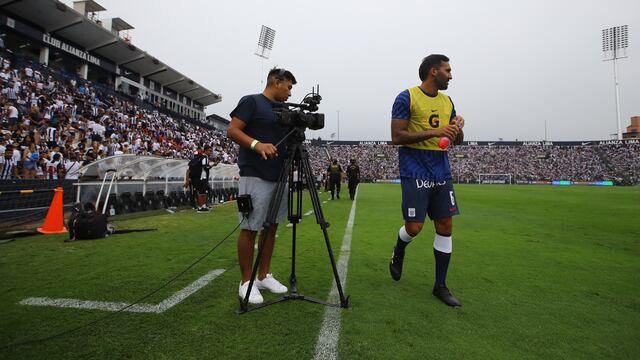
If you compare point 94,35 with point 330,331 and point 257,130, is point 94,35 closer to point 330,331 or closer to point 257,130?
point 257,130

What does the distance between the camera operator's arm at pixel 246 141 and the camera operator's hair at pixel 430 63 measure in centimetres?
184

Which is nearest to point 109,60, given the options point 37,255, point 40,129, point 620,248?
point 40,129

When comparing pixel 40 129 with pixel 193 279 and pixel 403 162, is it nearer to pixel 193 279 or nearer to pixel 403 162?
pixel 193 279

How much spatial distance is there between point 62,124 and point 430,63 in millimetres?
19619

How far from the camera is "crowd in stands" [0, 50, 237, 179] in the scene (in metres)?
11.7

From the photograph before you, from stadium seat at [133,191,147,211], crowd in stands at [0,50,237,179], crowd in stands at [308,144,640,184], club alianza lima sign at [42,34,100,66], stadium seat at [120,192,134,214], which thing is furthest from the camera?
crowd in stands at [308,144,640,184]

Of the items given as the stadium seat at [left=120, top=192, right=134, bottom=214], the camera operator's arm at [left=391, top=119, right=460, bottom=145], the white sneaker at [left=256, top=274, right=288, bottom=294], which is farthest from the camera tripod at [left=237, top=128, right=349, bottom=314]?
the stadium seat at [left=120, top=192, right=134, bottom=214]

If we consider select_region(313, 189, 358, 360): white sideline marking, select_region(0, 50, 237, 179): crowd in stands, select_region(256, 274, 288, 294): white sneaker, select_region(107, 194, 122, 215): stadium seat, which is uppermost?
select_region(0, 50, 237, 179): crowd in stands

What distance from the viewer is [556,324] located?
274 cm

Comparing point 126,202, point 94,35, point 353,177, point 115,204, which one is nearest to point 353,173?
point 353,177

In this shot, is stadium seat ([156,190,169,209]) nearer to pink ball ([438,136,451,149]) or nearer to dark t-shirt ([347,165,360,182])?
dark t-shirt ([347,165,360,182])

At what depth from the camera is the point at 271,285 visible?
3.38 m

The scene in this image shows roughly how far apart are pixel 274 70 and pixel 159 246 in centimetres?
395

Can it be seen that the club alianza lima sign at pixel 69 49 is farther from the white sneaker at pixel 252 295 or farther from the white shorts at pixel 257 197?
the white sneaker at pixel 252 295
